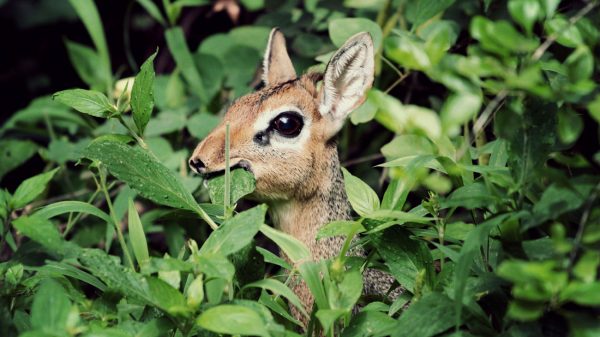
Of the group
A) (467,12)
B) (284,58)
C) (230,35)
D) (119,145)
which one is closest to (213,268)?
(119,145)

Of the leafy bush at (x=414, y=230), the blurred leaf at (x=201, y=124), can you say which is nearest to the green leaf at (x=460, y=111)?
the leafy bush at (x=414, y=230)

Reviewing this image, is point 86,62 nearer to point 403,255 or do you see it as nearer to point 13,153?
point 13,153

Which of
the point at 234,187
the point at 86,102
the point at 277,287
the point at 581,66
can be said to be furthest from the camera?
the point at 234,187

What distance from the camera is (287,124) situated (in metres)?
2.71

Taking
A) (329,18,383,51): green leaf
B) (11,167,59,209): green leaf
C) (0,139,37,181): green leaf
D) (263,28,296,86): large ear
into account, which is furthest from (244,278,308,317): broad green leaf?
(0,139,37,181): green leaf

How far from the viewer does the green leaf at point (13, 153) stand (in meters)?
3.50

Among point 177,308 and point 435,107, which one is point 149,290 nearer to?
point 177,308

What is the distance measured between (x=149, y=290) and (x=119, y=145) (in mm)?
425

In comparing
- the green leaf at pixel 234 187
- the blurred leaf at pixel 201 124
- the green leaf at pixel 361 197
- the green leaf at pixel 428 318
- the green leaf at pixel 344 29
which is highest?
the green leaf at pixel 344 29

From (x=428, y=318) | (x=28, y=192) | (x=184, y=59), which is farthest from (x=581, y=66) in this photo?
(x=184, y=59)

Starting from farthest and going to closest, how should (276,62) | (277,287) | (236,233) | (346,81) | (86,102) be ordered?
1. (276,62)
2. (346,81)
3. (86,102)
4. (277,287)
5. (236,233)

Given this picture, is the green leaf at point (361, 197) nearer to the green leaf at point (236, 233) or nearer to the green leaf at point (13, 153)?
the green leaf at point (236, 233)

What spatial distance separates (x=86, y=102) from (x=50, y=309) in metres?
0.63

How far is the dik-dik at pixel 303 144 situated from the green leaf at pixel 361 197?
47cm
